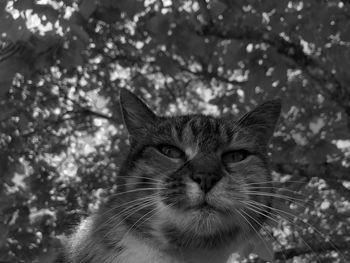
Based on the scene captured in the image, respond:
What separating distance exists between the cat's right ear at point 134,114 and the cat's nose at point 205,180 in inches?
32.6

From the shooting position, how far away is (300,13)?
4.77 metres

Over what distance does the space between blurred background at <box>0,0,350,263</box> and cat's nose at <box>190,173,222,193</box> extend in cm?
87

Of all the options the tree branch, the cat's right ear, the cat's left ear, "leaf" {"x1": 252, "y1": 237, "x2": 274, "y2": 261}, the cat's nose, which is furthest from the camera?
the tree branch

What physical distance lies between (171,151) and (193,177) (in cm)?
45

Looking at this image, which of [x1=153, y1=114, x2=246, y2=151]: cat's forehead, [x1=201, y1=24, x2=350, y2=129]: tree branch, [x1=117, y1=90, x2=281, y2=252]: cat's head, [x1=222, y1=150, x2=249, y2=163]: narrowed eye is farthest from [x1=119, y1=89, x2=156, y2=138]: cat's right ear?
[x1=201, y1=24, x2=350, y2=129]: tree branch

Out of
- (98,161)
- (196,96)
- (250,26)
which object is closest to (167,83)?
(196,96)

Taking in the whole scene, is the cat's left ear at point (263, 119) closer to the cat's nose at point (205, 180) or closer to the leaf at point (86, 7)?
the cat's nose at point (205, 180)

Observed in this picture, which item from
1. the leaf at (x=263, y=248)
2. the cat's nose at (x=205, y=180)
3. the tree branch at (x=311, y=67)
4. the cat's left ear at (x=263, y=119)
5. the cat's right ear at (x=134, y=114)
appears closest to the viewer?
the cat's nose at (x=205, y=180)

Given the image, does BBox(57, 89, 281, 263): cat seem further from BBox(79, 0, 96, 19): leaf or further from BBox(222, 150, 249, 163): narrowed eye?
BBox(79, 0, 96, 19): leaf

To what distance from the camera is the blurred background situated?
12.5 feet

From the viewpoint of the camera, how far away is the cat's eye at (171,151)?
9.96 ft

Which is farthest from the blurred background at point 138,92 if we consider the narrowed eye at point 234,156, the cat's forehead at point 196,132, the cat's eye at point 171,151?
the cat's eye at point 171,151

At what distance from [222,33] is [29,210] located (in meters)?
2.79

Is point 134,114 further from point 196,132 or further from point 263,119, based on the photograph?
point 263,119
